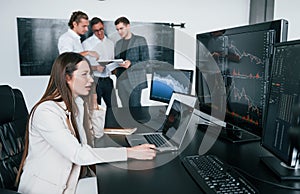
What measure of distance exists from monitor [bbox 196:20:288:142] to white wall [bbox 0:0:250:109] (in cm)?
207

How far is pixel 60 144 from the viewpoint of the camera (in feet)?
3.70

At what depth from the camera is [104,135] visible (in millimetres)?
1496

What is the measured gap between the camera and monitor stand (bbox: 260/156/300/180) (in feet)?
3.09

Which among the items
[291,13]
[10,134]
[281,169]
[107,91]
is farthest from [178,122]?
[291,13]

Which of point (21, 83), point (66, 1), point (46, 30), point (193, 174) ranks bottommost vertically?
point (193, 174)

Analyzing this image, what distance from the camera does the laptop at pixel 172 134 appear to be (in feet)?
4.17

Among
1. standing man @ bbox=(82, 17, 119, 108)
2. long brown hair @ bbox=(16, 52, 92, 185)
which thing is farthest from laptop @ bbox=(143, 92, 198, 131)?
standing man @ bbox=(82, 17, 119, 108)

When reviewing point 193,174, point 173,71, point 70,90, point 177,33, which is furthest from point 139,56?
point 193,174

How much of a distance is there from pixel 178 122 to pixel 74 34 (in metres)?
2.28

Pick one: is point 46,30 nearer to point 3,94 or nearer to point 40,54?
point 40,54

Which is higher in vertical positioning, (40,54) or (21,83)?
(40,54)

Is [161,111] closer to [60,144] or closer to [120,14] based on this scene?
[60,144]

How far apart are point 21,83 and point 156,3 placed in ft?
6.28

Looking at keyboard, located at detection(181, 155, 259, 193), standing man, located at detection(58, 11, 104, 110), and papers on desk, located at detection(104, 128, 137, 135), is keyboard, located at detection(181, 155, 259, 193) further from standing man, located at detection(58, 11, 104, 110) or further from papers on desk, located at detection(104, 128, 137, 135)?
standing man, located at detection(58, 11, 104, 110)
